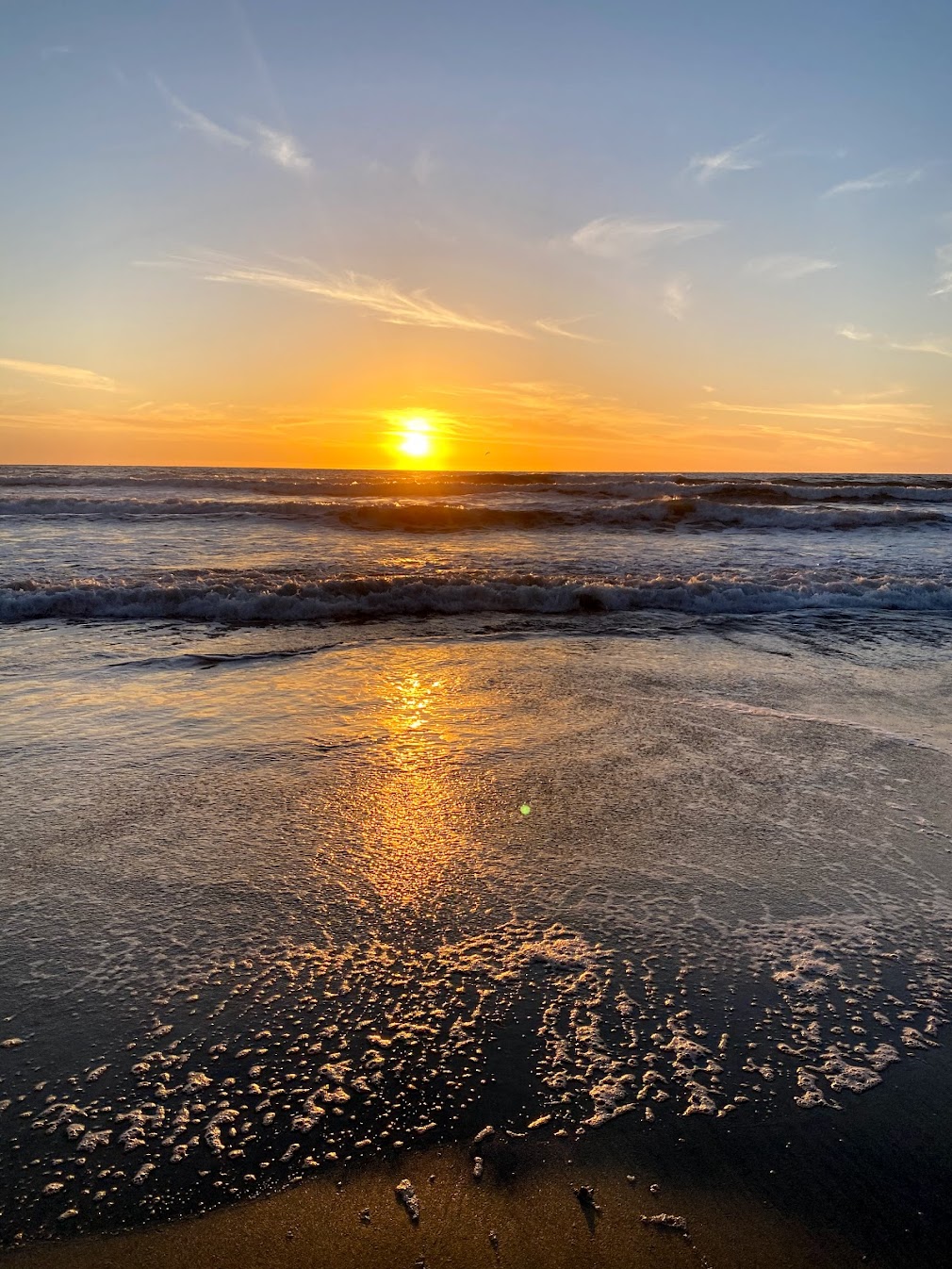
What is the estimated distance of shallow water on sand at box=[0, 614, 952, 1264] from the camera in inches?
71.2

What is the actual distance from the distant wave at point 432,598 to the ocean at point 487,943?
2.33 metres

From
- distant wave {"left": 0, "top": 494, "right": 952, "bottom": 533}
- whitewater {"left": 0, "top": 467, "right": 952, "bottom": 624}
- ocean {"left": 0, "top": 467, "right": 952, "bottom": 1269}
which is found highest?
distant wave {"left": 0, "top": 494, "right": 952, "bottom": 533}

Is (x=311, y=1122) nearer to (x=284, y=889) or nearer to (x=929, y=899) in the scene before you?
(x=284, y=889)

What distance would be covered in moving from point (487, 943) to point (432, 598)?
24.5ft

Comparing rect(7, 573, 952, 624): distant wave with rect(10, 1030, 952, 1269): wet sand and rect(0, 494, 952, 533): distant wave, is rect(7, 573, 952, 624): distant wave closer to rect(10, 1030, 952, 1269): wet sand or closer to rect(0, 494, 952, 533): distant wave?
rect(10, 1030, 952, 1269): wet sand

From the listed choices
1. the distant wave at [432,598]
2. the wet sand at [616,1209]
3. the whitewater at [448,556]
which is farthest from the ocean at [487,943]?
the whitewater at [448,556]

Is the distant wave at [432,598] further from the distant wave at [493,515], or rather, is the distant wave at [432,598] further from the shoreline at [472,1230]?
the distant wave at [493,515]

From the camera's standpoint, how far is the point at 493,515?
22422mm

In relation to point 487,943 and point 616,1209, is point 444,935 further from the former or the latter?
point 616,1209

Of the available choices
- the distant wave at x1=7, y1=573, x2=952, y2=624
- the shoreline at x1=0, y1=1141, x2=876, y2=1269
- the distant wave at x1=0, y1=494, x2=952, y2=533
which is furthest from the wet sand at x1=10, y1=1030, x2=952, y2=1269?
the distant wave at x1=0, y1=494, x2=952, y2=533

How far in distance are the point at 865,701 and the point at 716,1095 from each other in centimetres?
416

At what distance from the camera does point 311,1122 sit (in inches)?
70.8

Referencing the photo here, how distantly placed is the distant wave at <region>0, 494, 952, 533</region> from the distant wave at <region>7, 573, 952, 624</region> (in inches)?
394

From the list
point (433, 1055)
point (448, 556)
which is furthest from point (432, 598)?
point (433, 1055)
